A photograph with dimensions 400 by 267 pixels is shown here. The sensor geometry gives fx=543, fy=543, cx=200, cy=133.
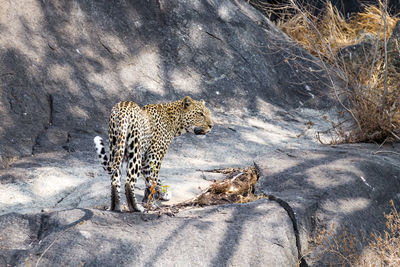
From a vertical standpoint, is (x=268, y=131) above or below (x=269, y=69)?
below

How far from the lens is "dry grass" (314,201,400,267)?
16.4ft

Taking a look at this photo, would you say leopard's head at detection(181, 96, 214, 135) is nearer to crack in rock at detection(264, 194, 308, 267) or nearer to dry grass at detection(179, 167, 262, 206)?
dry grass at detection(179, 167, 262, 206)

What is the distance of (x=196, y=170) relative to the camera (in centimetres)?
799

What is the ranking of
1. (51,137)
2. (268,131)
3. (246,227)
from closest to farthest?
1. (246,227)
2. (51,137)
3. (268,131)

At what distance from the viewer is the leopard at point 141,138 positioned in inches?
209

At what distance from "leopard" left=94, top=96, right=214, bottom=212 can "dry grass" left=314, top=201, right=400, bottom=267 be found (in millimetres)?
1709

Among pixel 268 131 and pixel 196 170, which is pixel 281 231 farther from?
pixel 268 131

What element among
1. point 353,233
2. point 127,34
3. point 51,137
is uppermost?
point 127,34

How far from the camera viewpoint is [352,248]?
5.09m

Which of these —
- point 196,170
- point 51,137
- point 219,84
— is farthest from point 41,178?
point 219,84

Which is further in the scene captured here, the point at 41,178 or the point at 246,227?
the point at 41,178

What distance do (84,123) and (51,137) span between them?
0.67 meters

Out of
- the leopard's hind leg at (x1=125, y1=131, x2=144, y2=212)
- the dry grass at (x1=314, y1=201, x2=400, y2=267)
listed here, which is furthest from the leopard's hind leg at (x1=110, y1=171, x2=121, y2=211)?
the dry grass at (x1=314, y1=201, x2=400, y2=267)

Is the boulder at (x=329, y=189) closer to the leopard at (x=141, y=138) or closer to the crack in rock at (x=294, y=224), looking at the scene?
the crack in rock at (x=294, y=224)
